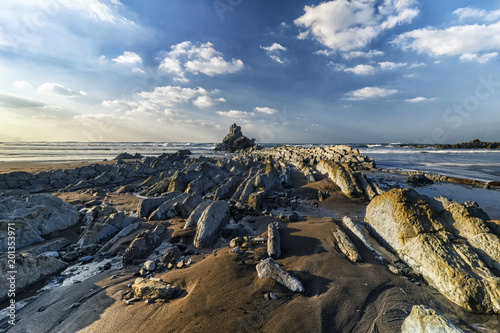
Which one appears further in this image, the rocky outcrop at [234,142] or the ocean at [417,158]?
the rocky outcrop at [234,142]

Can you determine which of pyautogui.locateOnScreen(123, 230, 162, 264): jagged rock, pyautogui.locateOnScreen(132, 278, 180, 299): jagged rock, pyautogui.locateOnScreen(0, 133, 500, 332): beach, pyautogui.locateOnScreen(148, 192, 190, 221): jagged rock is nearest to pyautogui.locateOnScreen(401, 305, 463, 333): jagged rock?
pyautogui.locateOnScreen(0, 133, 500, 332): beach

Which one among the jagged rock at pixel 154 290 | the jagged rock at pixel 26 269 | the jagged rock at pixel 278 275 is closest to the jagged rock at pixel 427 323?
the jagged rock at pixel 278 275

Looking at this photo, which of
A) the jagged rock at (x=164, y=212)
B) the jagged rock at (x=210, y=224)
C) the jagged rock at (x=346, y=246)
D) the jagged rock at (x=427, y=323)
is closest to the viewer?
the jagged rock at (x=427, y=323)

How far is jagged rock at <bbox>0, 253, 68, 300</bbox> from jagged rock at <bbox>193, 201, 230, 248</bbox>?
3674mm

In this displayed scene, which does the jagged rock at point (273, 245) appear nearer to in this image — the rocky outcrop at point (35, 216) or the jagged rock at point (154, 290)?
the jagged rock at point (154, 290)

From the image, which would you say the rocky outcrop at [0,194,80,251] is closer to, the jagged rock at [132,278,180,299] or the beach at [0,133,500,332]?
the beach at [0,133,500,332]

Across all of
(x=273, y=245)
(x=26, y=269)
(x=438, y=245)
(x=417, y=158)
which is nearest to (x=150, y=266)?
(x=26, y=269)

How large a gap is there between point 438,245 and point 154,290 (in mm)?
6692

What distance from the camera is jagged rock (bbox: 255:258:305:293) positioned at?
389cm

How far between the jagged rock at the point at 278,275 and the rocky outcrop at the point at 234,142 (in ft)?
238

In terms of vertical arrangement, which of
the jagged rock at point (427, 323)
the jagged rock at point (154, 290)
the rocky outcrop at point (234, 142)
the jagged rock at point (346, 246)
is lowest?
the jagged rock at point (154, 290)

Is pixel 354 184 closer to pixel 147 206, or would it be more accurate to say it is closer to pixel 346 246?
pixel 346 246

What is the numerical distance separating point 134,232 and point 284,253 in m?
5.62

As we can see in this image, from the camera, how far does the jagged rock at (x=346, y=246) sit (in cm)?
509
